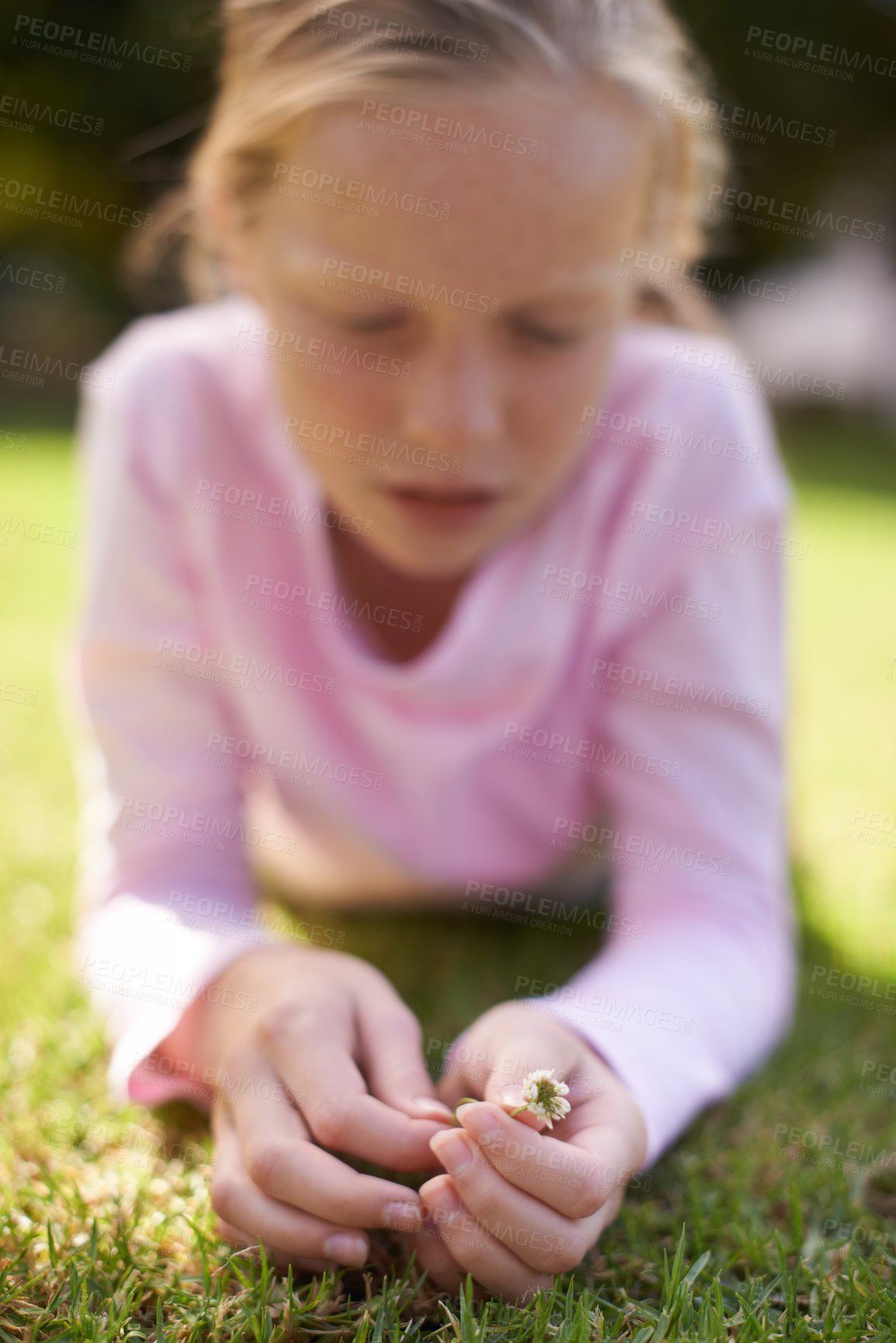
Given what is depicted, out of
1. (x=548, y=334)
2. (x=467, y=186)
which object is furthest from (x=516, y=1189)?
(x=467, y=186)

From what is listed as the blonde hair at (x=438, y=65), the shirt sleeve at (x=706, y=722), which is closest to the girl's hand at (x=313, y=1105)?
the shirt sleeve at (x=706, y=722)

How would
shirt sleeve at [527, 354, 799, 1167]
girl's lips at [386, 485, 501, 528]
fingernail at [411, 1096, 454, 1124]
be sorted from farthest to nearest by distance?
1. shirt sleeve at [527, 354, 799, 1167]
2. girl's lips at [386, 485, 501, 528]
3. fingernail at [411, 1096, 454, 1124]

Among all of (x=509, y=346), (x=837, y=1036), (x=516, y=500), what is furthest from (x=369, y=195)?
(x=837, y=1036)

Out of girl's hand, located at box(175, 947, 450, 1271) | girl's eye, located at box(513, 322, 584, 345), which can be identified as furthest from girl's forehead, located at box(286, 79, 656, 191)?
girl's hand, located at box(175, 947, 450, 1271)

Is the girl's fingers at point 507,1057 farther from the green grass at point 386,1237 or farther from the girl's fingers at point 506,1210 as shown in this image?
the green grass at point 386,1237

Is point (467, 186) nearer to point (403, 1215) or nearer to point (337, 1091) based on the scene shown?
point (337, 1091)

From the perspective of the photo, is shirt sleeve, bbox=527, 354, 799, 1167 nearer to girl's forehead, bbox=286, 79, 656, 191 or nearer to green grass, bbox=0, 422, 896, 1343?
green grass, bbox=0, 422, 896, 1343

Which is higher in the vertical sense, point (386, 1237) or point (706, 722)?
point (706, 722)

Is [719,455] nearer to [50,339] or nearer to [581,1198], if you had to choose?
[581,1198]
